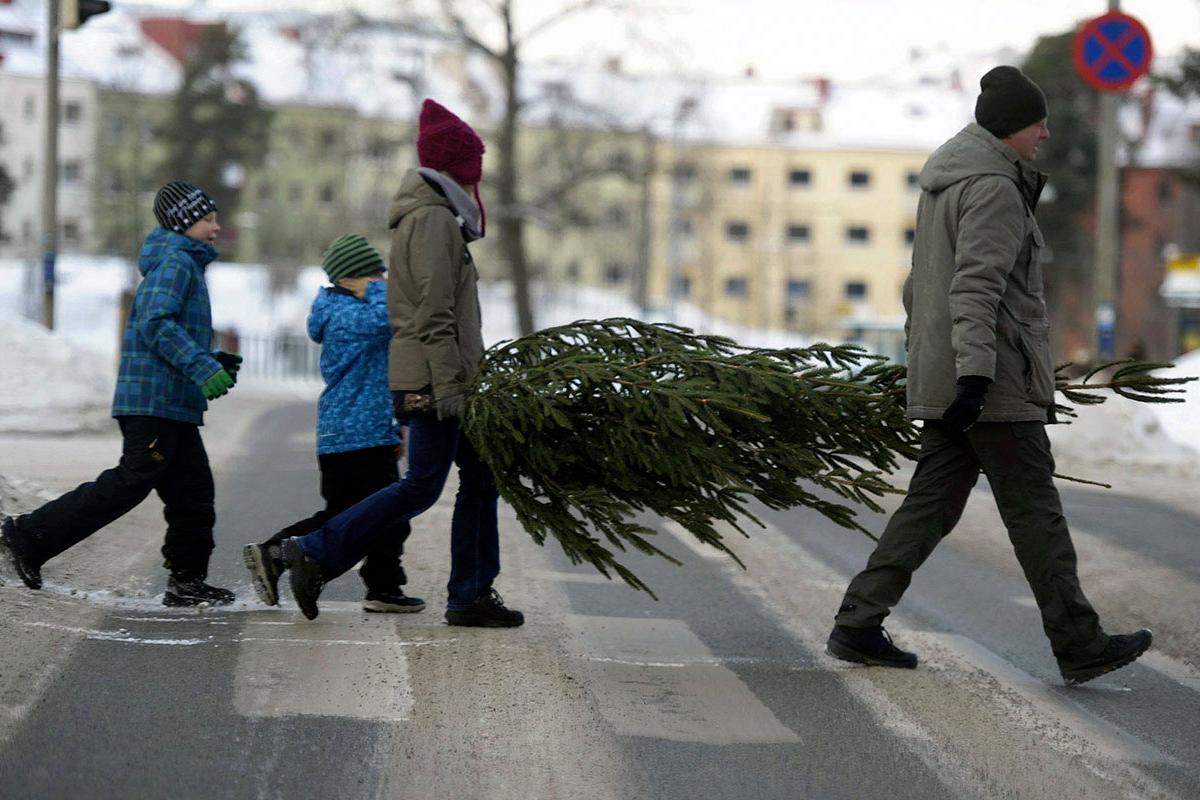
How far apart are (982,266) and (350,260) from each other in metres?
2.39

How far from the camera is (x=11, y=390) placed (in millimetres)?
17000

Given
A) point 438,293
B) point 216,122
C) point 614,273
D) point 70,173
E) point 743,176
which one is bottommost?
point 438,293

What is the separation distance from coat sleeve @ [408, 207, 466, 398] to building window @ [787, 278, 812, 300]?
83.0m

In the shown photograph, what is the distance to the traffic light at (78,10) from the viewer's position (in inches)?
749

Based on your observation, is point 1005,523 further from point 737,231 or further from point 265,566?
point 737,231

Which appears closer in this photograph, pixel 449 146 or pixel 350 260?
pixel 449 146

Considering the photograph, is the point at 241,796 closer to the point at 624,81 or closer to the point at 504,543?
the point at 504,543

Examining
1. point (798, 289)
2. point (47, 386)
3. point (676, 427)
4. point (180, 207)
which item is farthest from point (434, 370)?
point (798, 289)

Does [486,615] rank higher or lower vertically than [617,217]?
lower

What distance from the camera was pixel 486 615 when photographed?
6207mm

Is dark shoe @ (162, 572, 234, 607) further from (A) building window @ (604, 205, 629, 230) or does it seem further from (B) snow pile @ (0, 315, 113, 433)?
(A) building window @ (604, 205, 629, 230)

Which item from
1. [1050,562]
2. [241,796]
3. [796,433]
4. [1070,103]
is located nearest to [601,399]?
[796,433]

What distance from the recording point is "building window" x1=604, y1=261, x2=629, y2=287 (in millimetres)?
86981

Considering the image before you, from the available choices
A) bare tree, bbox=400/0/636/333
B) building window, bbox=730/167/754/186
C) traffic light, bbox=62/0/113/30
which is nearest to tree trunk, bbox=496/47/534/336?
bare tree, bbox=400/0/636/333
